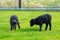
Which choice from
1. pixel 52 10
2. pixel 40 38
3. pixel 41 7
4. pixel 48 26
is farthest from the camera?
pixel 41 7

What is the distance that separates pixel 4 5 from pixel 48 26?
45.8 ft

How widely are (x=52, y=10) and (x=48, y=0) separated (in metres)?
4.27

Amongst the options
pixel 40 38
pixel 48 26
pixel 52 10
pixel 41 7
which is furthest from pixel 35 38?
pixel 41 7

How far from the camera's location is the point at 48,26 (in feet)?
54.5

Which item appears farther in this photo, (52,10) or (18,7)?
(18,7)

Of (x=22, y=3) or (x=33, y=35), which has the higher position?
(x=33, y=35)

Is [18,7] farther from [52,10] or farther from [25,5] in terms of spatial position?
[52,10]

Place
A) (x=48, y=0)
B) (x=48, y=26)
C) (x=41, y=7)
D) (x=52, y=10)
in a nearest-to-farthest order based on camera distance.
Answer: (x=48, y=26), (x=52, y=10), (x=41, y=7), (x=48, y=0)

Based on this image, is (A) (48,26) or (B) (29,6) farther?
(B) (29,6)

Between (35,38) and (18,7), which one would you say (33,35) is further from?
(18,7)

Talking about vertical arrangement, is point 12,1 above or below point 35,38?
below

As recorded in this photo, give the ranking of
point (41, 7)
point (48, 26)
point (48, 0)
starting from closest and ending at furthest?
point (48, 26), point (41, 7), point (48, 0)

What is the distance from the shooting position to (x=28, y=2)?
100 feet

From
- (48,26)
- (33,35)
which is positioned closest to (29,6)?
(48,26)
